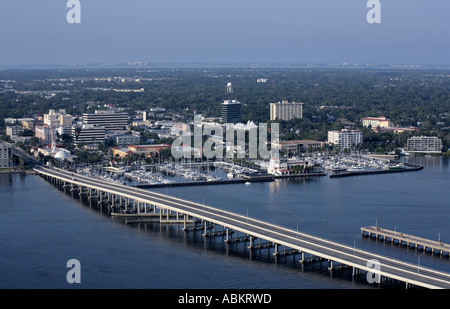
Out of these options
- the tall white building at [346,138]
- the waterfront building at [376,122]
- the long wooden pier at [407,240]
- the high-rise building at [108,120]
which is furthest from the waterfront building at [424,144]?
the long wooden pier at [407,240]

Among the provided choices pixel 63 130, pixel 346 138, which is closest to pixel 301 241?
pixel 346 138

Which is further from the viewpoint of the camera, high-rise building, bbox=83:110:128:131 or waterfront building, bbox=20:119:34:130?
waterfront building, bbox=20:119:34:130

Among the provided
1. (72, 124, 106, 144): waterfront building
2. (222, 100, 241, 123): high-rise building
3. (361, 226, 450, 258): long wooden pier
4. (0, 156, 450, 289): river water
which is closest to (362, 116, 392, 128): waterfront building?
(222, 100, 241, 123): high-rise building

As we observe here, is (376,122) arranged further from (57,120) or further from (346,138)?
(57,120)

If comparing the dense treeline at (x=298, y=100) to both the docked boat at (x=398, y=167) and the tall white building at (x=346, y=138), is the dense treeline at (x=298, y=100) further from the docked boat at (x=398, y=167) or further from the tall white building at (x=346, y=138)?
the docked boat at (x=398, y=167)

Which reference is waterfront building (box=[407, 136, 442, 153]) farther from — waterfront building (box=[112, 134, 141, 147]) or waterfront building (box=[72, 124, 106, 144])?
waterfront building (box=[72, 124, 106, 144])

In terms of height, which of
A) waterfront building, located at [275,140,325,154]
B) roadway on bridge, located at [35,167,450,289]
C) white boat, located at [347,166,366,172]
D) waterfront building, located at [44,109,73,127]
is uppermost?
waterfront building, located at [44,109,73,127]
